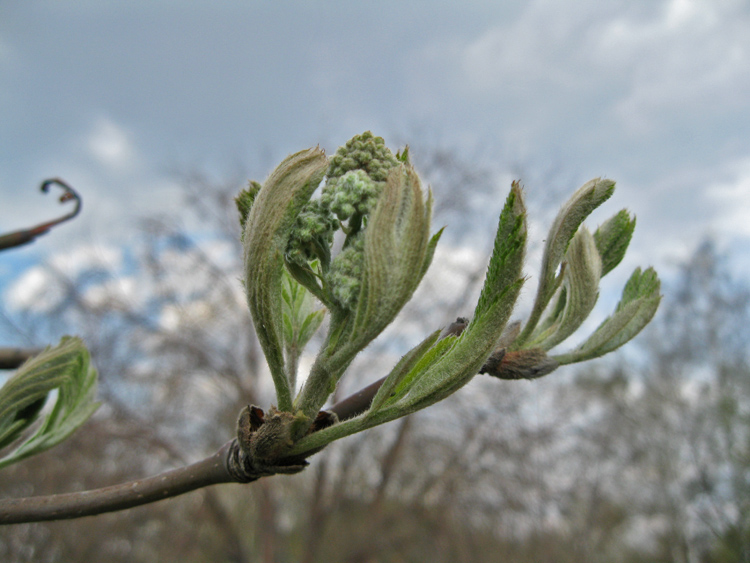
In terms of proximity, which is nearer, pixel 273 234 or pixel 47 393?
pixel 273 234

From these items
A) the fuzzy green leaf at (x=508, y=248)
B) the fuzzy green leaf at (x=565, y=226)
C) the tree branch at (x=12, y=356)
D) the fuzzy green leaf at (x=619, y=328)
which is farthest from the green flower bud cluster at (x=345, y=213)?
the tree branch at (x=12, y=356)

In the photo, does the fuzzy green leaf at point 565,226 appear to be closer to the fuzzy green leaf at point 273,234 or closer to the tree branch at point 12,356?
the fuzzy green leaf at point 273,234

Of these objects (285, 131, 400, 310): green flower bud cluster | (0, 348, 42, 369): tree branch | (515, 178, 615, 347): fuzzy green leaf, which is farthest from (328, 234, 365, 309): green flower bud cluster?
(0, 348, 42, 369): tree branch

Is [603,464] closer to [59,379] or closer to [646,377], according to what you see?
[646,377]

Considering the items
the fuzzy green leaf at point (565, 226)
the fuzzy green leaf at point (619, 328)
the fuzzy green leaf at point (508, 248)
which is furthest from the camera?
the fuzzy green leaf at point (619, 328)

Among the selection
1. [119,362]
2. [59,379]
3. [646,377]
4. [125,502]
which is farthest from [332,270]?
[646,377]

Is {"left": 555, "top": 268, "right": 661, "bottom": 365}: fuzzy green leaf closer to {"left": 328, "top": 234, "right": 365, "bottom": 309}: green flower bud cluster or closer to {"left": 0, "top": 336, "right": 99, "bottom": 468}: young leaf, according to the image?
{"left": 328, "top": 234, "right": 365, "bottom": 309}: green flower bud cluster

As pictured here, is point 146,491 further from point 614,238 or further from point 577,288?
point 614,238

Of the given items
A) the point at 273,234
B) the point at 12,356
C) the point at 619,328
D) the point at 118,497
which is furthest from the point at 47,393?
the point at 619,328
